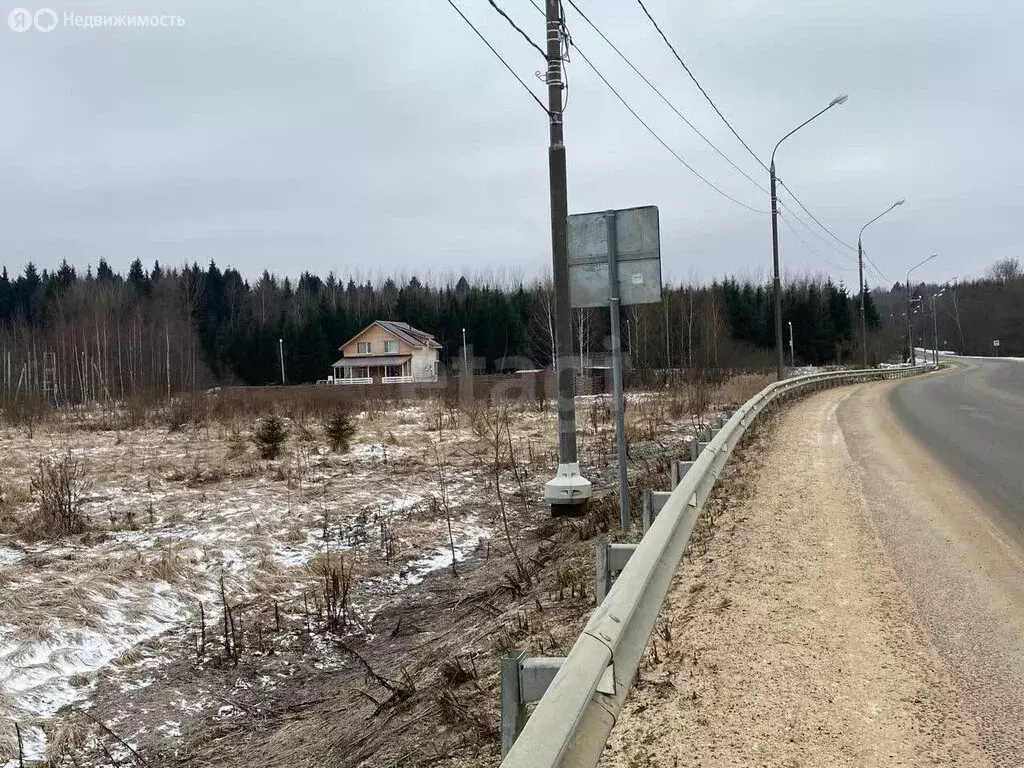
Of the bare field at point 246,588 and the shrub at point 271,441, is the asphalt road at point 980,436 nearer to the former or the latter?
the bare field at point 246,588

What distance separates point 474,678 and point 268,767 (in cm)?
131

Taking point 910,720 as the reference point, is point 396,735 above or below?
below

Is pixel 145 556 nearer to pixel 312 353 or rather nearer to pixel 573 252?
pixel 573 252

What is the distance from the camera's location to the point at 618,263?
621 centimetres

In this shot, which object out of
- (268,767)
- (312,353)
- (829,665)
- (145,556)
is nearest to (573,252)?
(829,665)

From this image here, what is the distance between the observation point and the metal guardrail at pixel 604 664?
6.78 ft

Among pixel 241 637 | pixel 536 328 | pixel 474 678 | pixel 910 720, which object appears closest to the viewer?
pixel 910 720

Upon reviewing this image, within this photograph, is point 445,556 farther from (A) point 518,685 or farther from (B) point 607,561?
(A) point 518,685

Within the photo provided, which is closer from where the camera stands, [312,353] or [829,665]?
[829,665]

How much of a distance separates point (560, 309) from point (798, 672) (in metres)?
6.32

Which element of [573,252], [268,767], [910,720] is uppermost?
[573,252]

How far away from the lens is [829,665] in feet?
11.0

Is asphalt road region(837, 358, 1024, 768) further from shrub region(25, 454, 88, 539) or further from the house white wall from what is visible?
the house white wall

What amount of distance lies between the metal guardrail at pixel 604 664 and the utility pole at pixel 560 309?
159 inches
